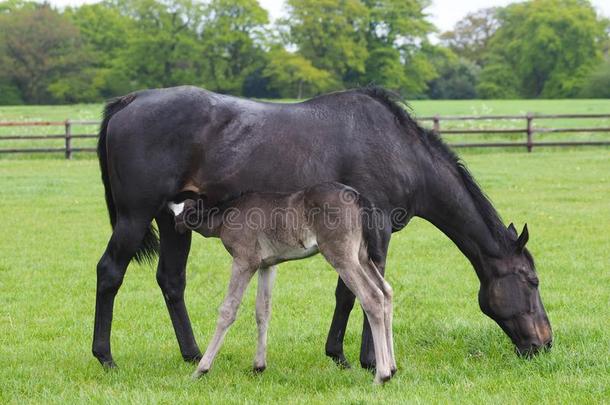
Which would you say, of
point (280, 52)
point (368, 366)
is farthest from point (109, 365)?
point (280, 52)

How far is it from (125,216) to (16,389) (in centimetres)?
135

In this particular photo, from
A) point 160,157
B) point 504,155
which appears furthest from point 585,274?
point 504,155

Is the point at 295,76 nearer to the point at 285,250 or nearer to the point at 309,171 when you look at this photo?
the point at 309,171

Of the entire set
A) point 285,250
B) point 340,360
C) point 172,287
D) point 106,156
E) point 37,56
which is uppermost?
point 37,56

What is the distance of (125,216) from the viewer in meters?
5.88

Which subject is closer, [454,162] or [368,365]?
[368,365]

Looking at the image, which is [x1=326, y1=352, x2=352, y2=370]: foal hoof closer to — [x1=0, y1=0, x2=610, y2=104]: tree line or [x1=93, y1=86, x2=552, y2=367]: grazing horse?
[x1=93, y1=86, x2=552, y2=367]: grazing horse

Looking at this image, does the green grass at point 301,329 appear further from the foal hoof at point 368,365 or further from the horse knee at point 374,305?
the horse knee at point 374,305

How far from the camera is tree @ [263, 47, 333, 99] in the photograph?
6575 cm

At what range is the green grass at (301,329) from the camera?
514 centimetres

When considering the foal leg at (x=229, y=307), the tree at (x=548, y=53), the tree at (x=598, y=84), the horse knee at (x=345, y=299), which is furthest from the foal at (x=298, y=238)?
the tree at (x=548, y=53)

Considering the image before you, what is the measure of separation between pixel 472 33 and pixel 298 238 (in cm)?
9638

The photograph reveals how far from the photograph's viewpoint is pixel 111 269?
5.91 metres

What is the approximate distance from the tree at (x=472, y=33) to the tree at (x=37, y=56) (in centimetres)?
4565
